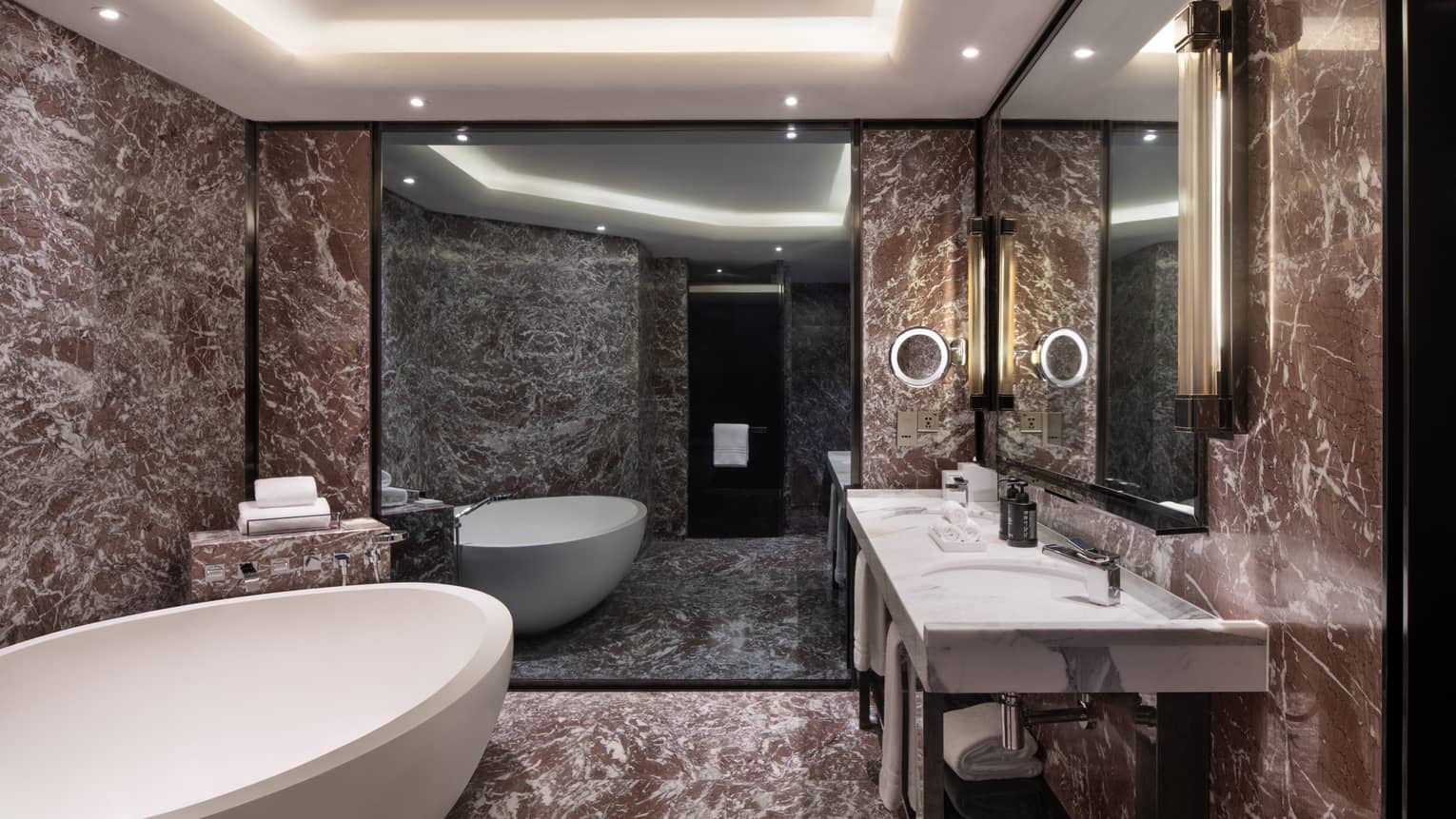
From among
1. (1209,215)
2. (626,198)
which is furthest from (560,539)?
(1209,215)

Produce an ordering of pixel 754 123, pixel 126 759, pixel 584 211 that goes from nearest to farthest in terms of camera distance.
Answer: pixel 126 759, pixel 754 123, pixel 584 211

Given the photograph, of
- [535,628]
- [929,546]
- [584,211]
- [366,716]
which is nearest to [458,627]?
[366,716]

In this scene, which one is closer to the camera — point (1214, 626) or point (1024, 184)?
point (1214, 626)

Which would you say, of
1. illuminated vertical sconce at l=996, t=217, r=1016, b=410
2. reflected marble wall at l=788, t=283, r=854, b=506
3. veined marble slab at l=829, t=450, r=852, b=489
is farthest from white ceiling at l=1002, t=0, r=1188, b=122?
veined marble slab at l=829, t=450, r=852, b=489

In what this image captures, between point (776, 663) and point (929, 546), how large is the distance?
50.6 inches

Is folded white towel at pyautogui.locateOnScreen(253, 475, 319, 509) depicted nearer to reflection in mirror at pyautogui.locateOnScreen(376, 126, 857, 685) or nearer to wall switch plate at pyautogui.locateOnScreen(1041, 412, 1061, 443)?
reflection in mirror at pyautogui.locateOnScreen(376, 126, 857, 685)

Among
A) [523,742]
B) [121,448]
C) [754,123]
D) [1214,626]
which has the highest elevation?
[754,123]

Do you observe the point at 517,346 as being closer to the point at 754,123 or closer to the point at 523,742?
the point at 754,123

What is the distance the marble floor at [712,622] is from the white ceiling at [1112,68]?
6.34ft

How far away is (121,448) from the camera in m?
2.22

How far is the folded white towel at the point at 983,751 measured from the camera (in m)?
1.80

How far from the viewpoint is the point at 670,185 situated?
284 cm

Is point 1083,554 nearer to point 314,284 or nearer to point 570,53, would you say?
point 570,53

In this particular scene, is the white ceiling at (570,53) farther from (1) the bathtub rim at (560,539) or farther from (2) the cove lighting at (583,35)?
(1) the bathtub rim at (560,539)
